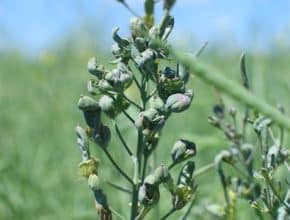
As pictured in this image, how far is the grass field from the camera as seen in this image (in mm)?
2588

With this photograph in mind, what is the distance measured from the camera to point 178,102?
109 cm

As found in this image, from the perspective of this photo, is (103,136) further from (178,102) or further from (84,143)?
(178,102)

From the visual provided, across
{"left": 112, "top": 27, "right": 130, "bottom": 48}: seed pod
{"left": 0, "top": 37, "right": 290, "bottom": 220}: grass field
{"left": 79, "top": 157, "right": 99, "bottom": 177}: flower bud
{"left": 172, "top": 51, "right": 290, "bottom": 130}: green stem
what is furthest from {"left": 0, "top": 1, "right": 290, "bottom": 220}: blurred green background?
{"left": 172, "top": 51, "right": 290, "bottom": 130}: green stem

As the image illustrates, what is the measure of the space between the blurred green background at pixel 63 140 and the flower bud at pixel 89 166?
18cm

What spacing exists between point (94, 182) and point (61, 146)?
2901 millimetres

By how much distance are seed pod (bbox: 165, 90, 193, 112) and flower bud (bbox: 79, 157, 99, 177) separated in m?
0.15

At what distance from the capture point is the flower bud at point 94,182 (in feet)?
3.76

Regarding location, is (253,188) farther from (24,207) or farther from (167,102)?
(24,207)

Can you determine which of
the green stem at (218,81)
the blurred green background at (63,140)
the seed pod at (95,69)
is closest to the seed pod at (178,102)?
the seed pod at (95,69)

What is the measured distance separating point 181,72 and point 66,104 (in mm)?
4058

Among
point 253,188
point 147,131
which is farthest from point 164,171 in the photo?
point 253,188

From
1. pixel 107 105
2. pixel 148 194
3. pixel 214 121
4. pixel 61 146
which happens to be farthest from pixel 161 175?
pixel 61 146

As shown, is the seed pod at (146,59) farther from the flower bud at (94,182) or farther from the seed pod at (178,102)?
the flower bud at (94,182)

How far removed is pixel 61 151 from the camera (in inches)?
152
